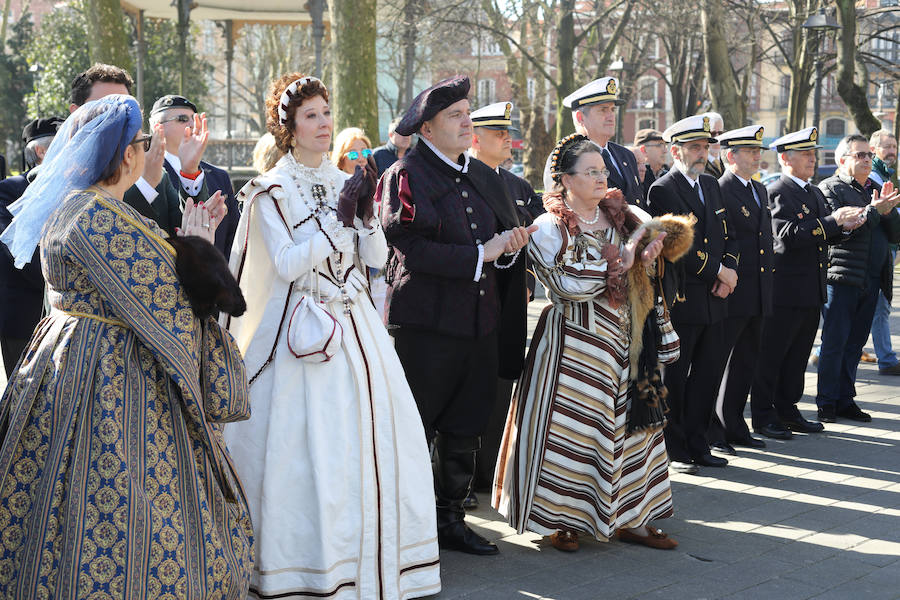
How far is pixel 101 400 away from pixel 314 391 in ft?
3.26

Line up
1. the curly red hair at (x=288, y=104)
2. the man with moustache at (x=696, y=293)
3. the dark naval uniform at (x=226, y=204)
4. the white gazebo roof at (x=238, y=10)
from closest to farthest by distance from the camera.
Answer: the curly red hair at (x=288, y=104)
the dark naval uniform at (x=226, y=204)
the man with moustache at (x=696, y=293)
the white gazebo roof at (x=238, y=10)

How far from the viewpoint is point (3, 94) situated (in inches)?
1126

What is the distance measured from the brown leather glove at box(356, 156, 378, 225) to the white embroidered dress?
49 millimetres

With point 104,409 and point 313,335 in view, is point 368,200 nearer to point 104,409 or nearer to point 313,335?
point 313,335

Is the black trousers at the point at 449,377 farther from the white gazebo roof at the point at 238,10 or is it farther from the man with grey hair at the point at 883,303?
the white gazebo roof at the point at 238,10

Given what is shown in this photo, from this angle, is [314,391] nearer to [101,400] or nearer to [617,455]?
[101,400]

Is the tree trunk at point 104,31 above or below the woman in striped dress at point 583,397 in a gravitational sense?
above

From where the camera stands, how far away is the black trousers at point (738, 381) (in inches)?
276

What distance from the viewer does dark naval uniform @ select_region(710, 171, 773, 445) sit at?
266 inches

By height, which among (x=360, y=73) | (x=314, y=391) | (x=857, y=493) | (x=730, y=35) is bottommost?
(x=857, y=493)

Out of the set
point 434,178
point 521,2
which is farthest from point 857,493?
point 521,2

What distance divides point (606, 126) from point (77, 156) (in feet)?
11.1

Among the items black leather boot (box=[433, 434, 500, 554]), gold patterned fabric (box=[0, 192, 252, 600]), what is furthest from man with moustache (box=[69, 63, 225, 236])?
black leather boot (box=[433, 434, 500, 554])

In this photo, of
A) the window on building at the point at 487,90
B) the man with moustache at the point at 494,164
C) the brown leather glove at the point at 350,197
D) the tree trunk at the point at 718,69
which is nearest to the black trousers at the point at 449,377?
the brown leather glove at the point at 350,197
